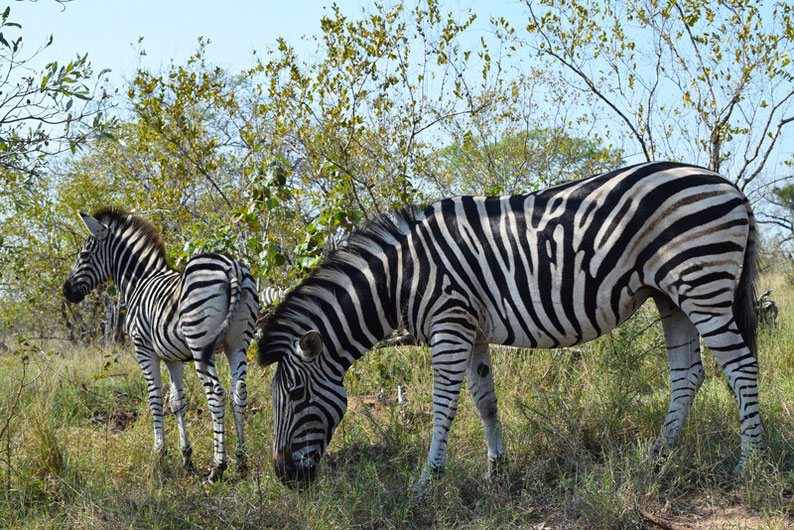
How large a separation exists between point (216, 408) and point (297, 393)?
123cm

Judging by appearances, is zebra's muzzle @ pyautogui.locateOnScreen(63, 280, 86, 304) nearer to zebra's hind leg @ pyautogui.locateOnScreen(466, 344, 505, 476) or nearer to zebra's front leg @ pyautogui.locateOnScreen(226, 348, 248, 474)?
zebra's front leg @ pyautogui.locateOnScreen(226, 348, 248, 474)

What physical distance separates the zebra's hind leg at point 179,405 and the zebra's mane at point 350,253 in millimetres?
1593

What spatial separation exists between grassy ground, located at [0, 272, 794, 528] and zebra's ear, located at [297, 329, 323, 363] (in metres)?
0.62

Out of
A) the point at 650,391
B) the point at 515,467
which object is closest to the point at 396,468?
the point at 515,467

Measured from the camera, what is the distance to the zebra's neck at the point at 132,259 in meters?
6.58

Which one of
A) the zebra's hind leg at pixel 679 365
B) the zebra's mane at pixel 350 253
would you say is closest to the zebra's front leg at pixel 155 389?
the zebra's mane at pixel 350 253

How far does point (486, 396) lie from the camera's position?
4875mm

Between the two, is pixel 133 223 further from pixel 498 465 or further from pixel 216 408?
pixel 498 465

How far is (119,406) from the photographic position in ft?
24.3

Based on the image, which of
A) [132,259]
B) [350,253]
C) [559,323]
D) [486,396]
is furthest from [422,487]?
[132,259]

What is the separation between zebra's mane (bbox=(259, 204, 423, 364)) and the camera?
15.6 feet

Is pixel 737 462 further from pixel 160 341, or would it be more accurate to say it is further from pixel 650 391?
pixel 160 341

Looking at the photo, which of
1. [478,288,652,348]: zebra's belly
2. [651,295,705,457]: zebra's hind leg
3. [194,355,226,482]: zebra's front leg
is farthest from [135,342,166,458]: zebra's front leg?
[651,295,705,457]: zebra's hind leg

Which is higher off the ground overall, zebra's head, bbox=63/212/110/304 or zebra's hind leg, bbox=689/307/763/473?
zebra's head, bbox=63/212/110/304
